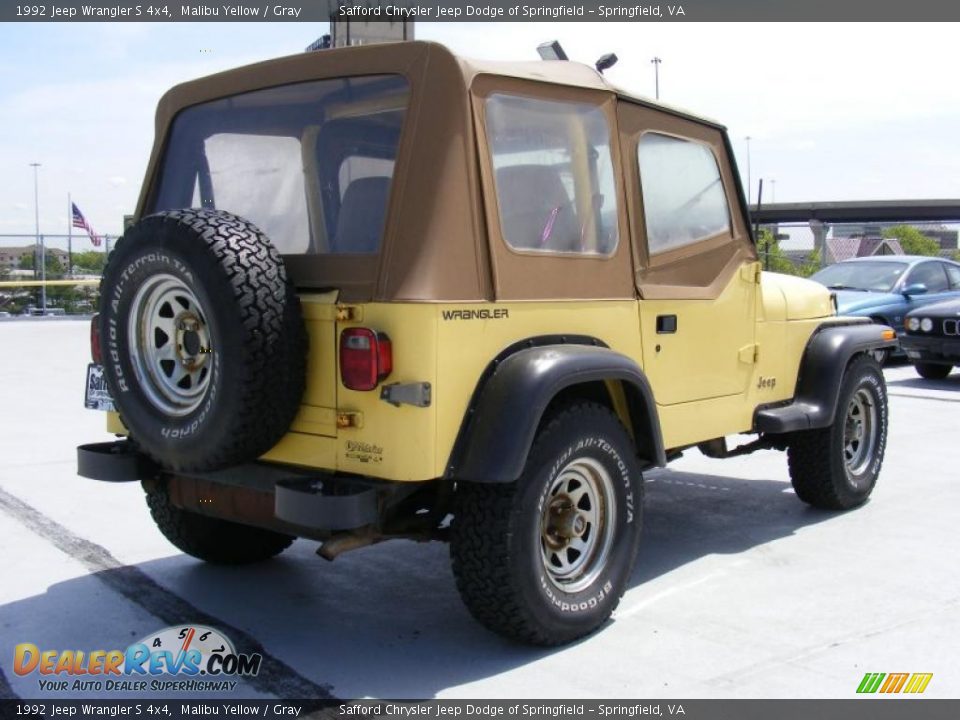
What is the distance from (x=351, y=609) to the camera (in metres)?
4.47

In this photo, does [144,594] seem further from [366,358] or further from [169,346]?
[366,358]

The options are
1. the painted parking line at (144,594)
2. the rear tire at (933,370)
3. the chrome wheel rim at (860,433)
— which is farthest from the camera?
the rear tire at (933,370)

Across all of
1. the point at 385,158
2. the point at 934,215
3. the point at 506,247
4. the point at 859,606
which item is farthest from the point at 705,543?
the point at 934,215

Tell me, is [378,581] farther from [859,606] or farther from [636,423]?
[859,606]

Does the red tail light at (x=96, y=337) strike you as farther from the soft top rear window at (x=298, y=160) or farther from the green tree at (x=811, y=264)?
the green tree at (x=811, y=264)

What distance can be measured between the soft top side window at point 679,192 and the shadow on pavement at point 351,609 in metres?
1.64

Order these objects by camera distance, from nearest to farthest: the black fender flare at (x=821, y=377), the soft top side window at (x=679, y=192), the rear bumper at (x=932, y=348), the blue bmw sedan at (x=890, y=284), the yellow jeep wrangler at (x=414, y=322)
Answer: the yellow jeep wrangler at (x=414, y=322)
the soft top side window at (x=679, y=192)
the black fender flare at (x=821, y=377)
the rear bumper at (x=932, y=348)
the blue bmw sedan at (x=890, y=284)

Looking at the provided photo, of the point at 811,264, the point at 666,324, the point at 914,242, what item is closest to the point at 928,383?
the point at 811,264

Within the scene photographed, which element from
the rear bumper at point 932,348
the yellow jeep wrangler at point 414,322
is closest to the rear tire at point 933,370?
the rear bumper at point 932,348

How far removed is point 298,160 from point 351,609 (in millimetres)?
1937

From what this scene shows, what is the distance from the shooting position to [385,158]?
3.85 metres

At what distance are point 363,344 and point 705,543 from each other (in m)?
2.74

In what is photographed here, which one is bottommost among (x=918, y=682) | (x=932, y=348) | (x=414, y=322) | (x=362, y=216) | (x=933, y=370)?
(x=918, y=682)

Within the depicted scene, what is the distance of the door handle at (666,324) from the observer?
4598 mm
